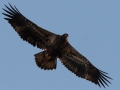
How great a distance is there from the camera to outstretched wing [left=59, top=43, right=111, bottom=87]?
31953 millimetres

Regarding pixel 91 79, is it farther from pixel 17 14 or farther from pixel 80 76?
pixel 17 14

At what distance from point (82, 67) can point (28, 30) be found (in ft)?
9.48

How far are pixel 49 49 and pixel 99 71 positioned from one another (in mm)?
2877

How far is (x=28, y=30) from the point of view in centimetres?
3134

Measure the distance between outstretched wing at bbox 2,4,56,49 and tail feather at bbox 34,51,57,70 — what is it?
0.37 m

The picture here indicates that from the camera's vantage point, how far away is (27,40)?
102 ft

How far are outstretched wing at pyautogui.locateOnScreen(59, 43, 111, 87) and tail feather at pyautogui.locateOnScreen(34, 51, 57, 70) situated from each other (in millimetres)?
779

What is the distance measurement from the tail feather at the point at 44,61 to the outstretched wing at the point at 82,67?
779 mm

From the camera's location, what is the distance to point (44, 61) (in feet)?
102

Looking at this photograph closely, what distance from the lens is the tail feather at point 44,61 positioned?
30906 millimetres

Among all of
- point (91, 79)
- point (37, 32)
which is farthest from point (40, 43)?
point (91, 79)

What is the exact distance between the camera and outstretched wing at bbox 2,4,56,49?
1222 inches

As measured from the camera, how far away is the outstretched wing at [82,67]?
31953 mm

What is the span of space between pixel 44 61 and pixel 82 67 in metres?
2.09
